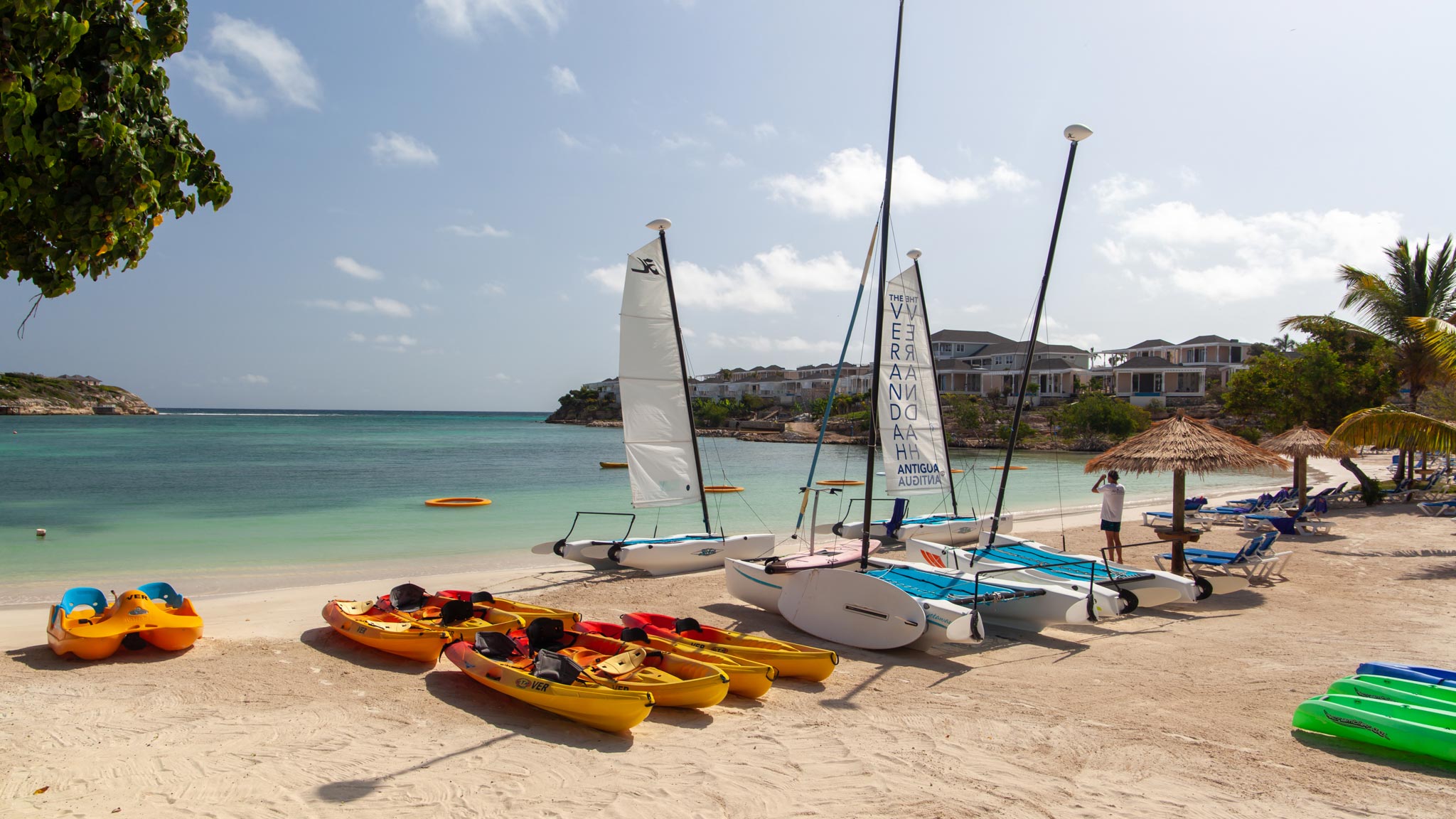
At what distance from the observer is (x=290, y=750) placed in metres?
5.32

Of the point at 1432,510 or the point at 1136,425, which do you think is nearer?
the point at 1432,510

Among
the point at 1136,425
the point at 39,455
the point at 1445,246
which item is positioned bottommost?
the point at 39,455

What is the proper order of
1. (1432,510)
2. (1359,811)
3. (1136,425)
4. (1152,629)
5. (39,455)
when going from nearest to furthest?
(1359,811) < (1152,629) < (1432,510) < (39,455) < (1136,425)

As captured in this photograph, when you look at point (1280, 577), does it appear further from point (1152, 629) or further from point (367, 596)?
point (367, 596)

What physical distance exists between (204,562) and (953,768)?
15.0 meters

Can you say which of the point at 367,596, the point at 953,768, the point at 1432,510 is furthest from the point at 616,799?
the point at 1432,510

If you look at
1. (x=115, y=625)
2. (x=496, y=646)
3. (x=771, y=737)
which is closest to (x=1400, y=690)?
(x=771, y=737)

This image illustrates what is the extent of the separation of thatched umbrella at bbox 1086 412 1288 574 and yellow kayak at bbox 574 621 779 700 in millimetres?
6850

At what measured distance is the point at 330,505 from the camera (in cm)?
2522

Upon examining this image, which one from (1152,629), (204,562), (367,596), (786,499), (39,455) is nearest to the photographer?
(1152,629)

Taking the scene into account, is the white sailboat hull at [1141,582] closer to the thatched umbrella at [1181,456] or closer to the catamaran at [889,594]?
the catamaran at [889,594]

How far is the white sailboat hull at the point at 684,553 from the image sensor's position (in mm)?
12375

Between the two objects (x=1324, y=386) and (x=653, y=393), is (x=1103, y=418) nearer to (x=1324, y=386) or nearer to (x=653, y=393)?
(x=1324, y=386)

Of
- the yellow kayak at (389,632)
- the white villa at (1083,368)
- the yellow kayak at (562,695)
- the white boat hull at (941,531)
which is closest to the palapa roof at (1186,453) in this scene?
the white boat hull at (941,531)
